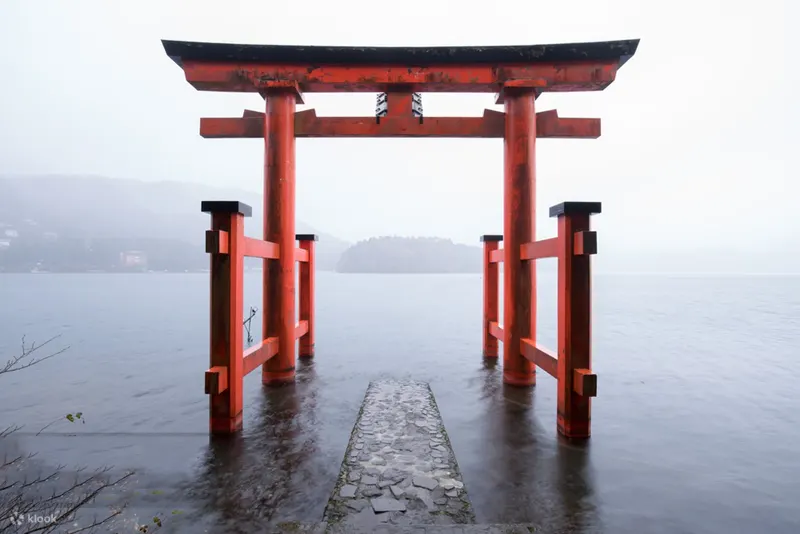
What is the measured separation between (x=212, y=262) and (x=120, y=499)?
2544 millimetres

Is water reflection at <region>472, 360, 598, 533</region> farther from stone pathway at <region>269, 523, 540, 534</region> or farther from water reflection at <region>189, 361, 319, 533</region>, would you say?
water reflection at <region>189, 361, 319, 533</region>

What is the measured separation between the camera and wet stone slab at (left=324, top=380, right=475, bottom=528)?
122 inches

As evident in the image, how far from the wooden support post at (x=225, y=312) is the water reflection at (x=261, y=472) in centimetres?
36

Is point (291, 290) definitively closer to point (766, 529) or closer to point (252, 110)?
point (252, 110)

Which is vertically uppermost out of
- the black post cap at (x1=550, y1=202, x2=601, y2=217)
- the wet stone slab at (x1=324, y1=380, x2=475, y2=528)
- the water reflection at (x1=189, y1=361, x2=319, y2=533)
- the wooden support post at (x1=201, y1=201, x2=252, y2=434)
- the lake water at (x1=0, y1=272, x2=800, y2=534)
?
the black post cap at (x1=550, y1=202, x2=601, y2=217)

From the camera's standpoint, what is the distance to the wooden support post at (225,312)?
4.71 m

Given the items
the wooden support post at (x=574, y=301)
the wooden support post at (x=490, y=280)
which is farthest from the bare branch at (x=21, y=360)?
the wooden support post at (x=490, y=280)

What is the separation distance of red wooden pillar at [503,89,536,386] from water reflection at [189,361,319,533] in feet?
12.1

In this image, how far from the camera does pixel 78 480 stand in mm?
3867

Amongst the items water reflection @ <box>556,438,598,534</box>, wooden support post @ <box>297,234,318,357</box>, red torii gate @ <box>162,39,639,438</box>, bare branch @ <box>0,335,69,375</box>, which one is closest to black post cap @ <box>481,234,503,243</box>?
red torii gate @ <box>162,39,639,438</box>

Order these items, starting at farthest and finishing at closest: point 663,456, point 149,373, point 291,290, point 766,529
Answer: point 149,373, point 291,290, point 663,456, point 766,529

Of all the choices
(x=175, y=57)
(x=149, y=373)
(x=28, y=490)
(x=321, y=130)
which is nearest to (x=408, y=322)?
(x=149, y=373)

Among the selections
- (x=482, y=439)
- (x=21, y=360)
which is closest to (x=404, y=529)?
(x=482, y=439)

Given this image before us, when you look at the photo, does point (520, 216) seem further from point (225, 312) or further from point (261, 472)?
point (261, 472)
